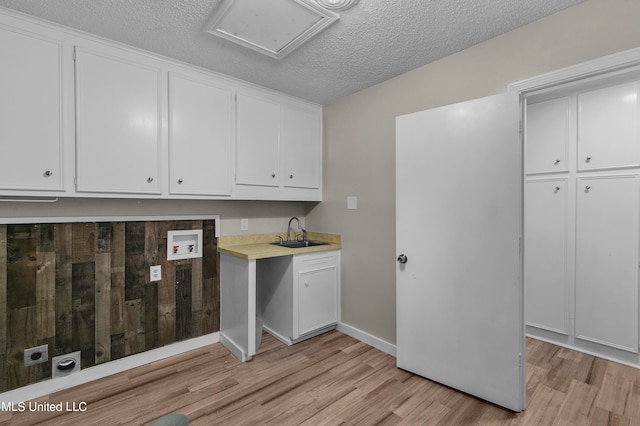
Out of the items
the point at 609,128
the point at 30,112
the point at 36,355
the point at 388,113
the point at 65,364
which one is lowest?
the point at 65,364

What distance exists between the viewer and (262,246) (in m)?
2.94

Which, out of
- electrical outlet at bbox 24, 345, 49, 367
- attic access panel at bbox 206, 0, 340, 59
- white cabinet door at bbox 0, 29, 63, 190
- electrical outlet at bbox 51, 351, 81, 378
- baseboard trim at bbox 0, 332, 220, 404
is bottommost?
baseboard trim at bbox 0, 332, 220, 404

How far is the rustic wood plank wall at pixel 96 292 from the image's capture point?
2.01 meters

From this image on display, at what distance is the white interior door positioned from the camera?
6.13 ft

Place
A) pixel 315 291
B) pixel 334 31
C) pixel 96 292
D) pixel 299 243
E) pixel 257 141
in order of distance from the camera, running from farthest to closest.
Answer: pixel 299 243
pixel 315 291
pixel 257 141
pixel 96 292
pixel 334 31

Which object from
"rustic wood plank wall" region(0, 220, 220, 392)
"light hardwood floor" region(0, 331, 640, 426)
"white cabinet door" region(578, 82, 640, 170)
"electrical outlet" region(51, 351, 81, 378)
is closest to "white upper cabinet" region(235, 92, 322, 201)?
"rustic wood plank wall" region(0, 220, 220, 392)

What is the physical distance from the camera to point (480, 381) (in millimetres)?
1988

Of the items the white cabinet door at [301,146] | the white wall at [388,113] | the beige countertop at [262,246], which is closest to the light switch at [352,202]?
the white wall at [388,113]

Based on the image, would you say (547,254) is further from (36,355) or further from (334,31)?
(36,355)

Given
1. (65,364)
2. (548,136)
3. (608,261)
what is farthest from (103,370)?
(548,136)

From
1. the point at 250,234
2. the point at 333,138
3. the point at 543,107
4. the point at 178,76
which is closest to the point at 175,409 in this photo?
the point at 250,234

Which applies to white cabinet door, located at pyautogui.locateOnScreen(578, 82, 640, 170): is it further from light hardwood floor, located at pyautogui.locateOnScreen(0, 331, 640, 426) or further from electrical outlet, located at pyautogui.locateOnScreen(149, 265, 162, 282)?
electrical outlet, located at pyautogui.locateOnScreen(149, 265, 162, 282)

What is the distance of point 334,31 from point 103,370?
293 cm

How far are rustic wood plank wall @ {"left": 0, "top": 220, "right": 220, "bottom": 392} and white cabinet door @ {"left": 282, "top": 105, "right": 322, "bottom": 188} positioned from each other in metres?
0.97
